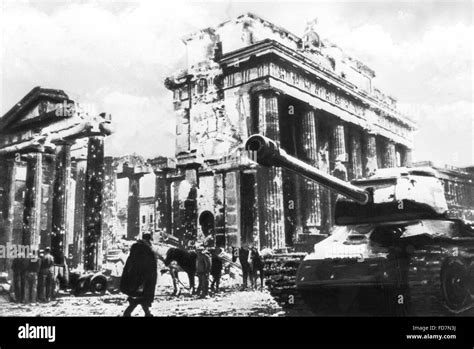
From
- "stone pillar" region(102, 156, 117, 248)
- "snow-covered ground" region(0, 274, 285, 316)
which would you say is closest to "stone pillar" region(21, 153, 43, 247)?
"stone pillar" region(102, 156, 117, 248)

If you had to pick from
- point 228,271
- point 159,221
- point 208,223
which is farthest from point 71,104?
point 228,271

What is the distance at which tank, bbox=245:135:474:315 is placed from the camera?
5062 millimetres

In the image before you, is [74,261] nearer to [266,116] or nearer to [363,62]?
[266,116]

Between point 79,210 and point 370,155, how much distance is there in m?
3.71

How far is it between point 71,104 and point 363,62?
136 inches

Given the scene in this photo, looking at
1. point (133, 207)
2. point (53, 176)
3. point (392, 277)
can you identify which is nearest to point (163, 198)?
point (133, 207)

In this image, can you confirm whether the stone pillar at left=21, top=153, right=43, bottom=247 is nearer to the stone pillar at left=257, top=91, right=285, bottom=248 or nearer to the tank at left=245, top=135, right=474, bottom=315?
the stone pillar at left=257, top=91, right=285, bottom=248

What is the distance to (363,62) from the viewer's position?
6.61m

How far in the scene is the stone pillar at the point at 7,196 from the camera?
20.7 feet

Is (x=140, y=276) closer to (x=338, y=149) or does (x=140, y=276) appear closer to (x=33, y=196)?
(x=33, y=196)

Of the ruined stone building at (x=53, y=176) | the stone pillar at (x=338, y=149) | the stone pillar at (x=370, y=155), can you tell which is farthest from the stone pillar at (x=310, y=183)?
the ruined stone building at (x=53, y=176)

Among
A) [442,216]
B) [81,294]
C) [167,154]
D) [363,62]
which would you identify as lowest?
[81,294]
